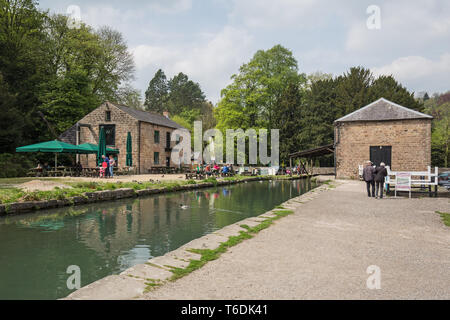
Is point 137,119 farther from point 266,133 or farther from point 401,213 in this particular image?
point 401,213

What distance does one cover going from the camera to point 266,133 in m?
36.3

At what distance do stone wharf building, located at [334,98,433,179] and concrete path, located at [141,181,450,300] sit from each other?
55.8 ft

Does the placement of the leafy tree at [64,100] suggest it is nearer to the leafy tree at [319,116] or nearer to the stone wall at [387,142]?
the stone wall at [387,142]

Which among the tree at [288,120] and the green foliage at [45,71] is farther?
the tree at [288,120]

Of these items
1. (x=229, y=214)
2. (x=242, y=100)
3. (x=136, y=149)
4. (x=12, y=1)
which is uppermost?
(x=12, y=1)

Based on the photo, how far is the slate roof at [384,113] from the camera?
21.5 metres

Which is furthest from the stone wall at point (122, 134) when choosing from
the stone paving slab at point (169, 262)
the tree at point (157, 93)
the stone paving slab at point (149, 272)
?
the tree at point (157, 93)

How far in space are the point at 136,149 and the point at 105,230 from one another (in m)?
21.2

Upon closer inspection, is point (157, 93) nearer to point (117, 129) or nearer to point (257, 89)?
point (257, 89)

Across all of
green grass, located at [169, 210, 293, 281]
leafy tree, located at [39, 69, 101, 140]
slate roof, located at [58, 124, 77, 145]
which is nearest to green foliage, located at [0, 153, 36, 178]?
slate roof, located at [58, 124, 77, 145]

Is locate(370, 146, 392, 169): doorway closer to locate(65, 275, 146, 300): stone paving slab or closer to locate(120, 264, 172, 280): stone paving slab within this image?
locate(120, 264, 172, 280): stone paving slab

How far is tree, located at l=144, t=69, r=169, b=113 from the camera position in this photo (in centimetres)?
6612

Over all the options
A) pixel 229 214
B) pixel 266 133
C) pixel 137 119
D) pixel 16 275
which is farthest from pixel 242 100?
pixel 16 275
